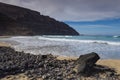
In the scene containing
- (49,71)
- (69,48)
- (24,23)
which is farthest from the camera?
(24,23)

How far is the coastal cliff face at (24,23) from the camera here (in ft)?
331

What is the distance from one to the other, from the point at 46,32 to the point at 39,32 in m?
7.50

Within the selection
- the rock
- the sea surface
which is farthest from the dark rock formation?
the sea surface

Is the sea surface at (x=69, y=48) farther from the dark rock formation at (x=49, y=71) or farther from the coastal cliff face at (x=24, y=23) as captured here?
the coastal cliff face at (x=24, y=23)

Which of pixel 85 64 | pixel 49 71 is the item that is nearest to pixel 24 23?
pixel 49 71

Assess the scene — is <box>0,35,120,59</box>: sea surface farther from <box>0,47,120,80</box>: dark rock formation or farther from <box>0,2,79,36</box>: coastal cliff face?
<box>0,2,79,36</box>: coastal cliff face

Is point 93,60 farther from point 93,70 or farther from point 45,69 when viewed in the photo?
point 45,69

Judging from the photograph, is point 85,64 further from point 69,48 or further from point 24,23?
point 24,23

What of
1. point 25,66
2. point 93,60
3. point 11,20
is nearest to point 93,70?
point 93,60

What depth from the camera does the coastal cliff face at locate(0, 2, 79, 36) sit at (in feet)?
331

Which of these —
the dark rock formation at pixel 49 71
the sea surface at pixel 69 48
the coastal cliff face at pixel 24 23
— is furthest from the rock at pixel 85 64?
the coastal cliff face at pixel 24 23

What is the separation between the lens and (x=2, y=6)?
112188mm

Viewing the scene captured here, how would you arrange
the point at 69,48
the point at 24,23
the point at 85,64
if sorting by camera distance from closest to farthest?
the point at 85,64
the point at 69,48
the point at 24,23

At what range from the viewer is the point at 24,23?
370 ft
